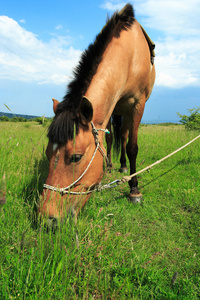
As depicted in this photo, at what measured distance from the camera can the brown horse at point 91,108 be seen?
191 cm

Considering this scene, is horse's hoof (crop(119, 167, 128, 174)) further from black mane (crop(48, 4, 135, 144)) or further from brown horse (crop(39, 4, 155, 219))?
black mane (crop(48, 4, 135, 144))

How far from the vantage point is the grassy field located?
4.21ft

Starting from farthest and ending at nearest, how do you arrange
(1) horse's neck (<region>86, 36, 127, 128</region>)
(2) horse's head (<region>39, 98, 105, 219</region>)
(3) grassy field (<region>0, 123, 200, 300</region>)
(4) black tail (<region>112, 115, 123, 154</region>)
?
(4) black tail (<region>112, 115, 123, 154</region>), (1) horse's neck (<region>86, 36, 127, 128</region>), (2) horse's head (<region>39, 98, 105, 219</region>), (3) grassy field (<region>0, 123, 200, 300</region>)

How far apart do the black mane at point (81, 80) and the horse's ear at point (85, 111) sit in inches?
2.4

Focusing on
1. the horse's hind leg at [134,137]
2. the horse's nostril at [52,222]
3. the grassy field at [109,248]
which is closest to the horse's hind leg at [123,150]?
the grassy field at [109,248]

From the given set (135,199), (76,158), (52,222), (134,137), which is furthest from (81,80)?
(135,199)

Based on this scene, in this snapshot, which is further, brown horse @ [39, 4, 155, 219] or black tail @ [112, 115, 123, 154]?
black tail @ [112, 115, 123, 154]

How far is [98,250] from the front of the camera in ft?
5.60

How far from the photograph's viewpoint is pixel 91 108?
2010 millimetres

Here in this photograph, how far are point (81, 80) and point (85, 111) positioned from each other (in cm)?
45

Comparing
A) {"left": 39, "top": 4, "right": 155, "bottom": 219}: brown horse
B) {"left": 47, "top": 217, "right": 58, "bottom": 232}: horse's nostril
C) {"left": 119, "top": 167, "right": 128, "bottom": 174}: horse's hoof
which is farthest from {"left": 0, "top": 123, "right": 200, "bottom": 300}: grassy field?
{"left": 119, "top": 167, "right": 128, "bottom": 174}: horse's hoof

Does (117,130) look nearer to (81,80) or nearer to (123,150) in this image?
(123,150)

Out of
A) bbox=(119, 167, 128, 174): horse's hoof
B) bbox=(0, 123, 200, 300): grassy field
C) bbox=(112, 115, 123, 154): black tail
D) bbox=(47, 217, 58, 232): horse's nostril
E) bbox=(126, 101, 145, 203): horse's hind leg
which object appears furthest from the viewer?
bbox=(112, 115, 123, 154): black tail

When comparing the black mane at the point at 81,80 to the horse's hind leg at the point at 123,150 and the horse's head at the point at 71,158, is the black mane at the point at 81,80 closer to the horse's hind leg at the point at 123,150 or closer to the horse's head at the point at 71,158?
the horse's head at the point at 71,158
